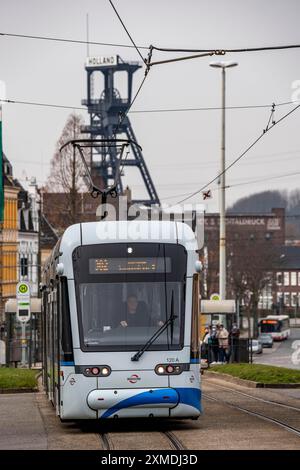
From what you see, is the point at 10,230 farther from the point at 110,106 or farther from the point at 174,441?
the point at 174,441

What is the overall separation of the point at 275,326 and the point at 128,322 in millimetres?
116370

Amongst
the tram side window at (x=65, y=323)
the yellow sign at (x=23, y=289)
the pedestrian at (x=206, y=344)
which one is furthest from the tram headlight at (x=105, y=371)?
the pedestrian at (x=206, y=344)

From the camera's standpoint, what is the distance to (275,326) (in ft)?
444

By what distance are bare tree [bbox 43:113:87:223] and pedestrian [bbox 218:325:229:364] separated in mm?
30099

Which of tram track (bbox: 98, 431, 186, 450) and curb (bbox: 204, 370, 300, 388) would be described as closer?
tram track (bbox: 98, 431, 186, 450)

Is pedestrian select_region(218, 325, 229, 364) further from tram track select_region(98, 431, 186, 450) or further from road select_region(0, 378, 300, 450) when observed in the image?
tram track select_region(98, 431, 186, 450)

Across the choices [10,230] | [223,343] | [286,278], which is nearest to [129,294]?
[223,343]

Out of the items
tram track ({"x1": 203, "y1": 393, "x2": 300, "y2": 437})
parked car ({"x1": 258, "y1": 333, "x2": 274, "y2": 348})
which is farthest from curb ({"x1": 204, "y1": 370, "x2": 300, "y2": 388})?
parked car ({"x1": 258, "y1": 333, "x2": 274, "y2": 348})

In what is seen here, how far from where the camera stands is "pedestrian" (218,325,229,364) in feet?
152

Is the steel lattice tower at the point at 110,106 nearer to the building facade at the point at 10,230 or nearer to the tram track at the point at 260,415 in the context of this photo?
the building facade at the point at 10,230

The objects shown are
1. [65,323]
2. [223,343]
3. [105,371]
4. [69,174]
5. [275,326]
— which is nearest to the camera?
[105,371]

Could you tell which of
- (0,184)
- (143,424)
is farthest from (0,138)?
(143,424)

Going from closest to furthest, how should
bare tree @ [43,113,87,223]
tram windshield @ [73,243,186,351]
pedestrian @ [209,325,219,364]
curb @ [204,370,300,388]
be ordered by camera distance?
1. tram windshield @ [73,243,186,351]
2. curb @ [204,370,300,388]
3. pedestrian @ [209,325,219,364]
4. bare tree @ [43,113,87,223]

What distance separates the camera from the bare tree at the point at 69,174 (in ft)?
253
